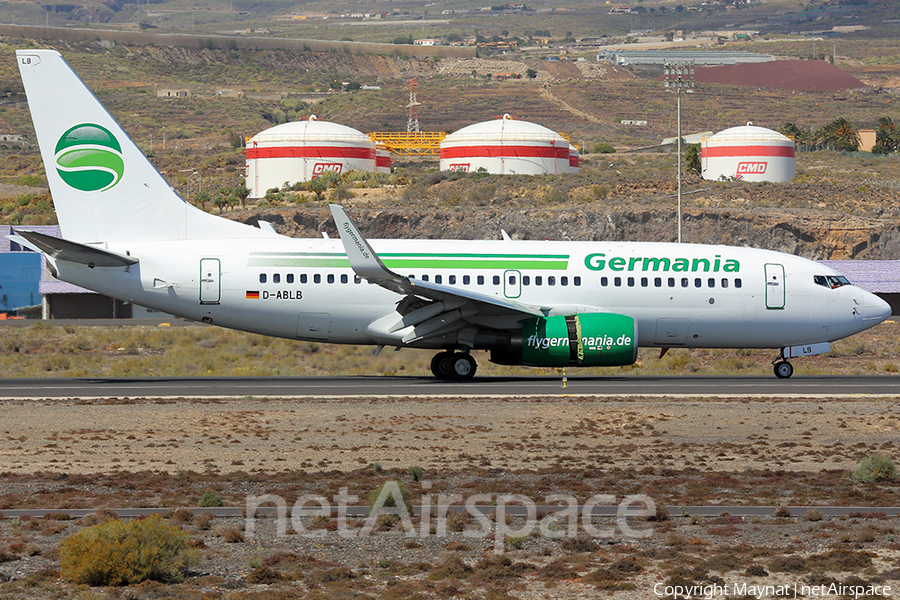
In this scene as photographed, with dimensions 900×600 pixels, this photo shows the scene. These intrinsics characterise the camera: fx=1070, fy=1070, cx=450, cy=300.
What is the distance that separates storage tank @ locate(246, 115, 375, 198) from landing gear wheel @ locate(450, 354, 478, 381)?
2772 inches

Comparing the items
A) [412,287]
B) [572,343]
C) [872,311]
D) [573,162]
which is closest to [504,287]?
[572,343]

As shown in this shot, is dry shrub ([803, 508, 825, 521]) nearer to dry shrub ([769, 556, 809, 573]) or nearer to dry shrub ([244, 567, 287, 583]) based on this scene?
dry shrub ([769, 556, 809, 573])

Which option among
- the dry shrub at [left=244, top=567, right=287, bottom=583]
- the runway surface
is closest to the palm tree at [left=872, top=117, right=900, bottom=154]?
the runway surface

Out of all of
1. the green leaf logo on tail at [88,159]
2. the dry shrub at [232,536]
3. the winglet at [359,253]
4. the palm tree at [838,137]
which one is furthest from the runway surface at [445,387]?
the palm tree at [838,137]

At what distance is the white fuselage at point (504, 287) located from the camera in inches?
1185

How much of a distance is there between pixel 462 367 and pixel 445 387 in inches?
72.9

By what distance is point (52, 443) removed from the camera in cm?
1997

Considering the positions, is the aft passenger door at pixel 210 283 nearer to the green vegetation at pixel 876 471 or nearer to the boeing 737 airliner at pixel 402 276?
Result: the boeing 737 airliner at pixel 402 276

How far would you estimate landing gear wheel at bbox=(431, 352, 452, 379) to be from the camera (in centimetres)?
3090

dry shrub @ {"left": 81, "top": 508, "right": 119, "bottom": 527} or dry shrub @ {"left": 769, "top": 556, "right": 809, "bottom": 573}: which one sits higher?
dry shrub @ {"left": 81, "top": 508, "right": 119, "bottom": 527}

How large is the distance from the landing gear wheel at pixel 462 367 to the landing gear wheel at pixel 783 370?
945 centimetres

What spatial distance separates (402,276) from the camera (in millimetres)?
28844

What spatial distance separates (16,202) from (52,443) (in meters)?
83.9

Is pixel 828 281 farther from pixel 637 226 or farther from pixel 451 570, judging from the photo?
pixel 637 226
